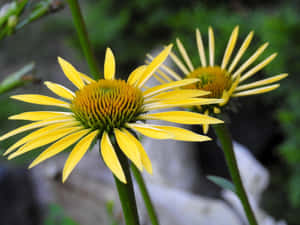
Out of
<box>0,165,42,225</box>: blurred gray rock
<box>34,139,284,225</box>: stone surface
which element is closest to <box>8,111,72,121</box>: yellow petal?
<box>34,139,284,225</box>: stone surface

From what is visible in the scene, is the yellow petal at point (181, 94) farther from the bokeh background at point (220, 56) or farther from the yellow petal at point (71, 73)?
the bokeh background at point (220, 56)

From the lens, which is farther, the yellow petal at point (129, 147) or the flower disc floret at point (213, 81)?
the flower disc floret at point (213, 81)

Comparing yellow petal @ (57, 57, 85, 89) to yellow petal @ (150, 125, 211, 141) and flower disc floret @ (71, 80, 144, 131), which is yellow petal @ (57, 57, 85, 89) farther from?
yellow petal @ (150, 125, 211, 141)

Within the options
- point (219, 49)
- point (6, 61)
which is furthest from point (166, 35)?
point (6, 61)

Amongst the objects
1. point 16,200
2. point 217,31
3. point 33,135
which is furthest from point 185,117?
point 16,200

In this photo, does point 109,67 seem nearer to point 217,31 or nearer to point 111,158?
point 111,158

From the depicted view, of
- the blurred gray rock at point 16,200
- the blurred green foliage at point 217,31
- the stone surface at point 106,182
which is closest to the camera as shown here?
the blurred green foliage at point 217,31

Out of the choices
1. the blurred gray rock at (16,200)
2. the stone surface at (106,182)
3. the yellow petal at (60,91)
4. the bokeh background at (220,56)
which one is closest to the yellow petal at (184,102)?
the yellow petal at (60,91)
